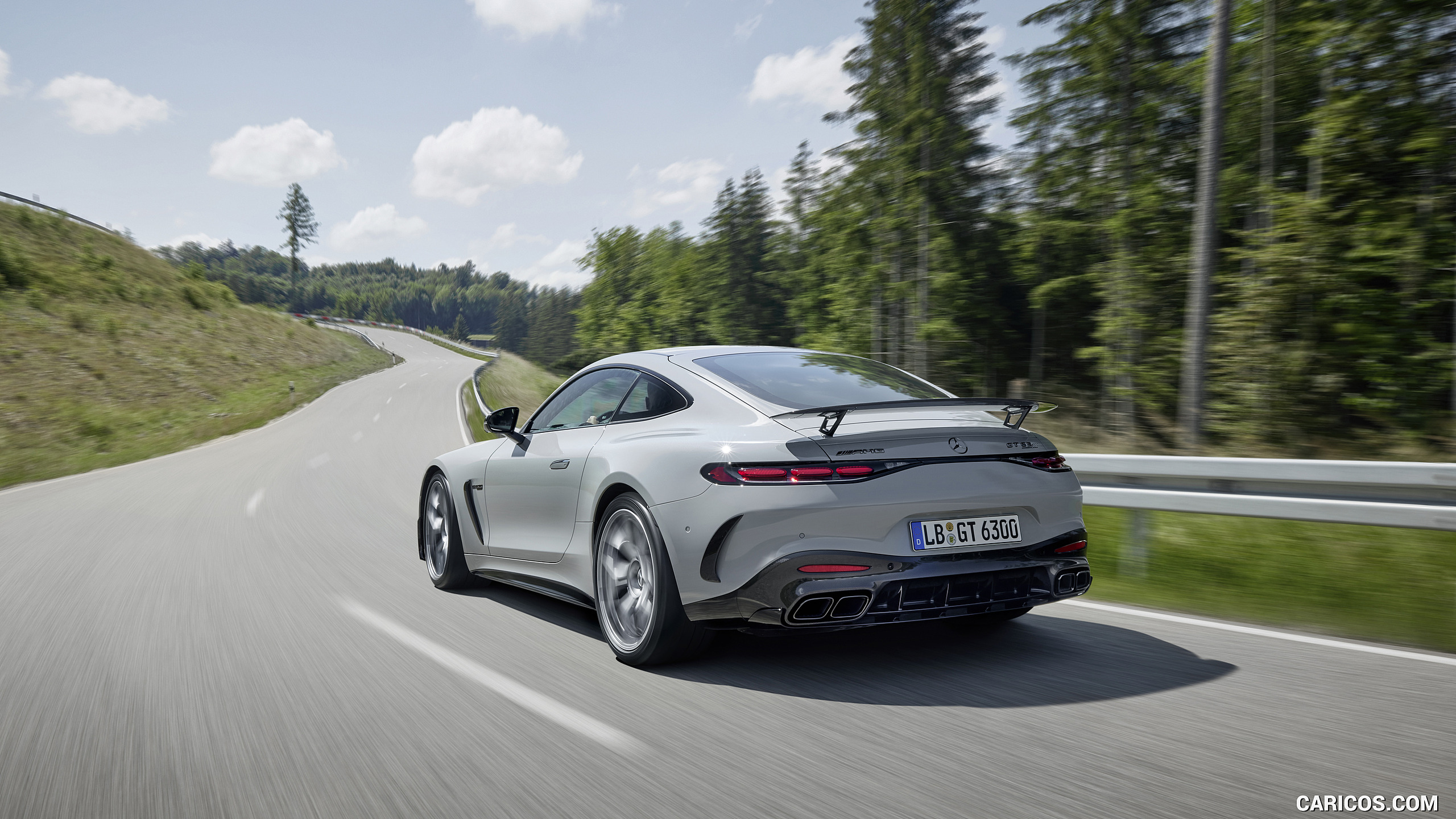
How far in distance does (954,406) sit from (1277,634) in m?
2.07

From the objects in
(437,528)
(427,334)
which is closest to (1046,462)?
(437,528)

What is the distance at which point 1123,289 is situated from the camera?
2891 centimetres

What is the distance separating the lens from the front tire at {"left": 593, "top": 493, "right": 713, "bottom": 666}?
156 inches

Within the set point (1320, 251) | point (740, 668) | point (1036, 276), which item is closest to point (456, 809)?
point (740, 668)

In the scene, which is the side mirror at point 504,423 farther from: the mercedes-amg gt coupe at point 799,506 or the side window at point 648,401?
the side window at point 648,401

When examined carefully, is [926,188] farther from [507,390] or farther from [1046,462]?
[1046,462]

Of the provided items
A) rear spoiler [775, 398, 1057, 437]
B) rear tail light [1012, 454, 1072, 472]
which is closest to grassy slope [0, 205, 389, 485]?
rear spoiler [775, 398, 1057, 437]

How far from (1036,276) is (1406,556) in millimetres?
31291

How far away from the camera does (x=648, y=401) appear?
15.1 feet

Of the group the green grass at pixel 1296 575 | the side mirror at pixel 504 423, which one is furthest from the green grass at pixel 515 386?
the green grass at pixel 1296 575

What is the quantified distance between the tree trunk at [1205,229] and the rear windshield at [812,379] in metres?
9.62

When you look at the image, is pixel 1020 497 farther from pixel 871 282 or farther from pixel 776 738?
pixel 871 282

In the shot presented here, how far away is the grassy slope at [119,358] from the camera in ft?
77.0

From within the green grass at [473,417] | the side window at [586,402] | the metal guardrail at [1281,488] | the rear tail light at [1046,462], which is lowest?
the green grass at [473,417]
